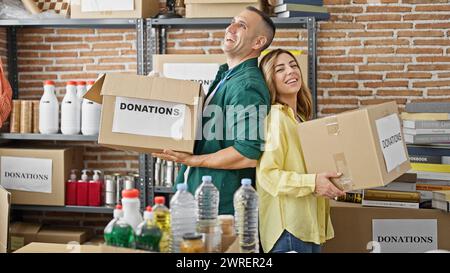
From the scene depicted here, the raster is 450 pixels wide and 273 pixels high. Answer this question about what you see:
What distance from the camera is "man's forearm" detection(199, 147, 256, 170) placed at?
7.74 ft

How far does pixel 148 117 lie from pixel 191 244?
0.86 metres

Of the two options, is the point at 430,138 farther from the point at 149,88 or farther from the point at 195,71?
the point at 149,88

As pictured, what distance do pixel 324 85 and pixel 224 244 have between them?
7.65 ft

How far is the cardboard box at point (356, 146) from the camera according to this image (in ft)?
7.09

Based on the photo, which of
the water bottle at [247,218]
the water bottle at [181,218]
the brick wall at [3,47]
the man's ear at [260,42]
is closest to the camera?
the water bottle at [181,218]

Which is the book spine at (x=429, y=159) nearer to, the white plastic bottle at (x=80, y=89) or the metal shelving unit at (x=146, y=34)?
the metal shelving unit at (x=146, y=34)

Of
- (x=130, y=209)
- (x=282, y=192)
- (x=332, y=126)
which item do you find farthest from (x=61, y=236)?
(x=130, y=209)

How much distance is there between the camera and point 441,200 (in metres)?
2.79

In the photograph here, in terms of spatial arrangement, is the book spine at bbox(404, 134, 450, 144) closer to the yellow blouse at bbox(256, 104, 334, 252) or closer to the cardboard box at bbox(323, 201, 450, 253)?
the cardboard box at bbox(323, 201, 450, 253)

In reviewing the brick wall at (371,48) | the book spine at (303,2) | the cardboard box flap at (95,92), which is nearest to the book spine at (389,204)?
the brick wall at (371,48)

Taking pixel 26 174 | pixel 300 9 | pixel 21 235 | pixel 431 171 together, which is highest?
pixel 300 9

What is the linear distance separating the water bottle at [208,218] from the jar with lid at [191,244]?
0.04m
